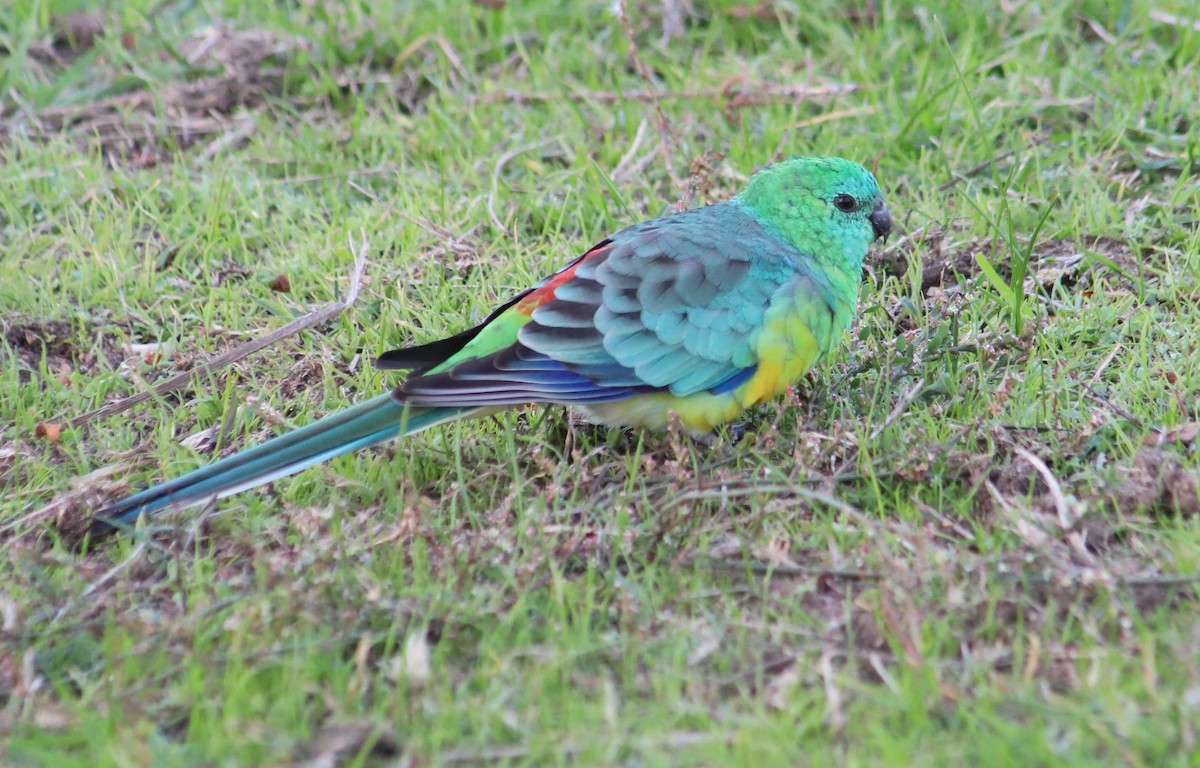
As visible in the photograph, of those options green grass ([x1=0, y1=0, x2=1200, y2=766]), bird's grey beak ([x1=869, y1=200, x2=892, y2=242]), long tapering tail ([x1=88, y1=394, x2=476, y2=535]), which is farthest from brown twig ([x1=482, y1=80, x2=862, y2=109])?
long tapering tail ([x1=88, y1=394, x2=476, y2=535])

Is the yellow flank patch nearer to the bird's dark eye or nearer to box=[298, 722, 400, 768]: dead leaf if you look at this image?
the bird's dark eye

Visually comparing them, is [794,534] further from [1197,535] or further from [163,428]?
[163,428]

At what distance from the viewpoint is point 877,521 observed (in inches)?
135

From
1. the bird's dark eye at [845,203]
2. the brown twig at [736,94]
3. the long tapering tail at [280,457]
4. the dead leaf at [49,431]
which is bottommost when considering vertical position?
the dead leaf at [49,431]

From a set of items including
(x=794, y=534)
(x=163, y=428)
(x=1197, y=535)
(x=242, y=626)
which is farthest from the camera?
(x=163, y=428)

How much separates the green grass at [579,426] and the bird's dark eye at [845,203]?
47 centimetres

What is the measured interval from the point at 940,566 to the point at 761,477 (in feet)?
2.25

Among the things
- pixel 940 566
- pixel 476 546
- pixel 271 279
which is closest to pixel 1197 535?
pixel 940 566

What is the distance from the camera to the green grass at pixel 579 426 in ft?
9.24

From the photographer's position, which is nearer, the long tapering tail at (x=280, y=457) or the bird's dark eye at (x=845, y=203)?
the long tapering tail at (x=280, y=457)

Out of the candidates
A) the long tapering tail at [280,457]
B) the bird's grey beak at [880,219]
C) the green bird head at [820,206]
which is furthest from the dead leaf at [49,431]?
the bird's grey beak at [880,219]

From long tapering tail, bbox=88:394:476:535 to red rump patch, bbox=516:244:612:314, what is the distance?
1.47 feet

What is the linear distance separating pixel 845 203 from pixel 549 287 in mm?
1076

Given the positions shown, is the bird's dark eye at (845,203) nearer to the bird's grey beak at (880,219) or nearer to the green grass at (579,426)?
the bird's grey beak at (880,219)
